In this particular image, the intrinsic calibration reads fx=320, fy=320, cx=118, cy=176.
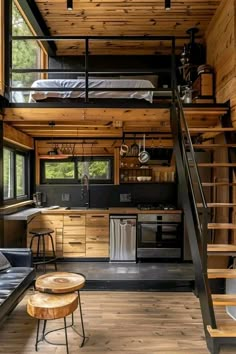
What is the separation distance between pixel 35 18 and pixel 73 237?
3.76 metres

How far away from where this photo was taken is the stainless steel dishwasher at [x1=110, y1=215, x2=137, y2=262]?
19.0ft

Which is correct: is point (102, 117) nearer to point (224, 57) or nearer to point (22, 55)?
point (224, 57)

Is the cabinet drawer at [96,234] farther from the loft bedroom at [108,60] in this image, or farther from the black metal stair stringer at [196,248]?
the black metal stair stringer at [196,248]

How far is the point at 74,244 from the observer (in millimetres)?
5887

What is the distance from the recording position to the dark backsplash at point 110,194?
6645 mm

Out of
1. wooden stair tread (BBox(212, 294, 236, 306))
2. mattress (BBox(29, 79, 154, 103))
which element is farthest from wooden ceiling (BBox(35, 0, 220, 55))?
wooden stair tread (BBox(212, 294, 236, 306))

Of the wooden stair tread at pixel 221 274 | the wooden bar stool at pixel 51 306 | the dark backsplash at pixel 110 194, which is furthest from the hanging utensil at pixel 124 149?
the wooden bar stool at pixel 51 306

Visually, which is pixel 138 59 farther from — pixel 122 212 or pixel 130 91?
pixel 122 212

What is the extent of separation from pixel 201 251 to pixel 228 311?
144 cm

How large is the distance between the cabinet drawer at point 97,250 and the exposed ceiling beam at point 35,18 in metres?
3.87

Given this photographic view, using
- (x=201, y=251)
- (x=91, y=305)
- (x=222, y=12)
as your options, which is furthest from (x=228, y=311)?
(x=222, y=12)

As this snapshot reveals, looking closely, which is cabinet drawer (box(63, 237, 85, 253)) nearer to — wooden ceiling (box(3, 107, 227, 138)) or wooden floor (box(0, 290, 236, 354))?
wooden floor (box(0, 290, 236, 354))

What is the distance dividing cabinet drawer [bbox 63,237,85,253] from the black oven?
3.39ft

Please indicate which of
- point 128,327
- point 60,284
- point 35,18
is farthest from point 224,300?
point 35,18
